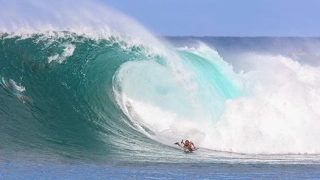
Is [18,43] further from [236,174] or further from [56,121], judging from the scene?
[236,174]

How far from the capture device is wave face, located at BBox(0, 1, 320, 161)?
16641mm

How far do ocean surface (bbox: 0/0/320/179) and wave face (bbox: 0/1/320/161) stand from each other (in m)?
0.03

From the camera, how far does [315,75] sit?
826 inches

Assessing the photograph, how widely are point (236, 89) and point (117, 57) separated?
387 centimetres

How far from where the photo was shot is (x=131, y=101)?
18.6 metres

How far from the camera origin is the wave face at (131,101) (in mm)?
16641

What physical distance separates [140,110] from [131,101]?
0.35 m

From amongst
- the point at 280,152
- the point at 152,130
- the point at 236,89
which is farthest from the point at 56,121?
the point at 236,89

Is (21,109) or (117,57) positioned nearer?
(21,109)

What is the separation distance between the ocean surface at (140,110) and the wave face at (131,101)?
27mm

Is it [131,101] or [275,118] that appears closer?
[275,118]

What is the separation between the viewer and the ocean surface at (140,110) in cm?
1452

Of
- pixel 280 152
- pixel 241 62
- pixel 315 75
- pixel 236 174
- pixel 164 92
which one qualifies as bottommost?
pixel 236 174

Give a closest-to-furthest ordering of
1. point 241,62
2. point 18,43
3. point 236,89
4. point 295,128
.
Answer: point 295,128 → point 18,43 → point 236,89 → point 241,62
